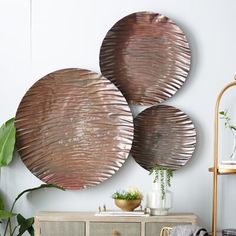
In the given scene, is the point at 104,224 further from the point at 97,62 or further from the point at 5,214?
the point at 97,62

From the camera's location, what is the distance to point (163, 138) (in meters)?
4.13

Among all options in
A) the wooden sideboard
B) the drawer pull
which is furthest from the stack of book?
the drawer pull

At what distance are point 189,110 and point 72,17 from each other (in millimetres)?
1070

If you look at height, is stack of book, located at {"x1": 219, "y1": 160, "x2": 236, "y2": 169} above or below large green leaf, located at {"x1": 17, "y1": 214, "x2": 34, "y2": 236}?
above

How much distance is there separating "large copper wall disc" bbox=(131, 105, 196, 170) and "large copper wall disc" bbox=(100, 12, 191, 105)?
4.4 inches

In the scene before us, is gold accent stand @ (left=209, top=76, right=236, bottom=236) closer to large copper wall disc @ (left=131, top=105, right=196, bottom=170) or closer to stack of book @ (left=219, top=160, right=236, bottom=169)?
stack of book @ (left=219, top=160, right=236, bottom=169)

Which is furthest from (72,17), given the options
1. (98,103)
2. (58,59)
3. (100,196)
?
(100,196)

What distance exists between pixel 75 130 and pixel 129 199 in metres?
0.65

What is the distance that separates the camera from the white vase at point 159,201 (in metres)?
3.80

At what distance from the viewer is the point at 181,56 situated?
4.16 meters

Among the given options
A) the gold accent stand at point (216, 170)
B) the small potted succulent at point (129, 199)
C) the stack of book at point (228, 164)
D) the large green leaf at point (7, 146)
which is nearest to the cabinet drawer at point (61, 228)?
the small potted succulent at point (129, 199)

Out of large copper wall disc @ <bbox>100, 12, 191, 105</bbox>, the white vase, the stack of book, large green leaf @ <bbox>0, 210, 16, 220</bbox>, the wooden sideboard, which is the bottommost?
the wooden sideboard

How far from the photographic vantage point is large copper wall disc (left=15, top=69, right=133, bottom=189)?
410 centimetres

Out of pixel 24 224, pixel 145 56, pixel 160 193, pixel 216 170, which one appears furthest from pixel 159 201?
pixel 145 56
